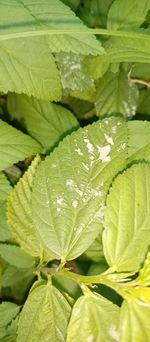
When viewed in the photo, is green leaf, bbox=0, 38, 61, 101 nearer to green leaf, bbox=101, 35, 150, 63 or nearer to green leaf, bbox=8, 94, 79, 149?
green leaf, bbox=101, 35, 150, 63

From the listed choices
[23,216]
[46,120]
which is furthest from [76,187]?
[46,120]

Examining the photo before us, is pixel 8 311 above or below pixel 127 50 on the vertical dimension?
below

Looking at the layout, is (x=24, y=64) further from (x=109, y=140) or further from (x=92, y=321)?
(x=92, y=321)

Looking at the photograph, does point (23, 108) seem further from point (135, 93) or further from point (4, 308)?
point (4, 308)

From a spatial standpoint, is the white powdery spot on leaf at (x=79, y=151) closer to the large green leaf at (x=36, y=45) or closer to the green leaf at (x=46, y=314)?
the large green leaf at (x=36, y=45)

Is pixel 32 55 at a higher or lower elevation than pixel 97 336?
higher

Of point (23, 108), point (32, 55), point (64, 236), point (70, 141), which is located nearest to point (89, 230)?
point (64, 236)

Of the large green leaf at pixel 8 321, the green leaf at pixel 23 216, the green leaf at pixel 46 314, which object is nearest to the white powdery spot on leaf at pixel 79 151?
the green leaf at pixel 23 216

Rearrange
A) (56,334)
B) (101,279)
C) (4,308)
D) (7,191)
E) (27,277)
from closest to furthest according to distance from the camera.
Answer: (101,279)
(56,334)
(7,191)
(4,308)
(27,277)
